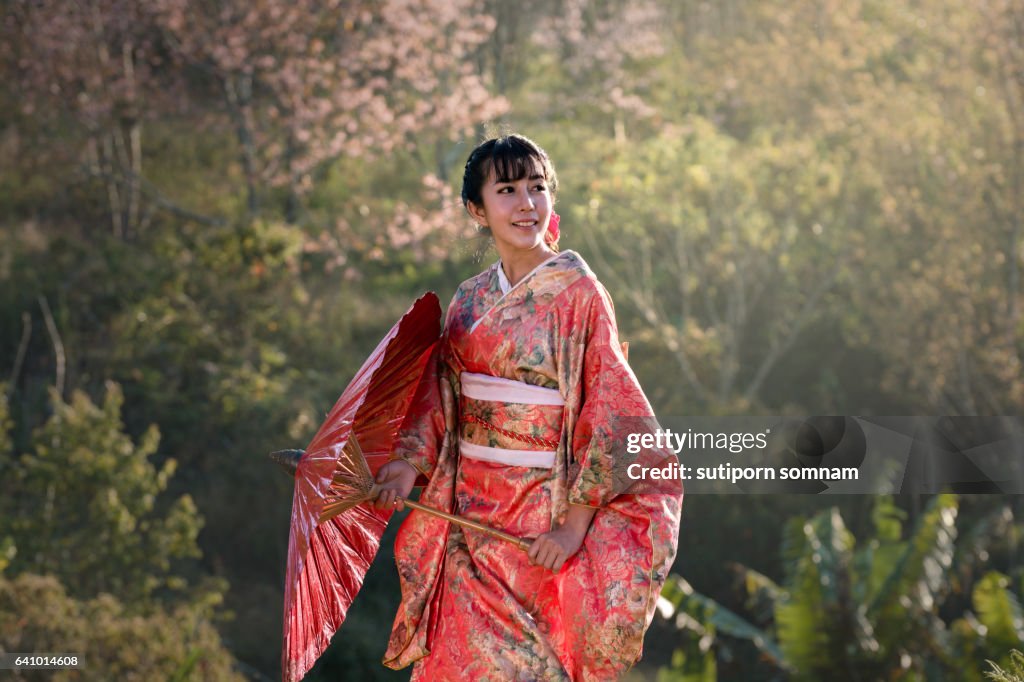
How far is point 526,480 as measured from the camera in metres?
2.89

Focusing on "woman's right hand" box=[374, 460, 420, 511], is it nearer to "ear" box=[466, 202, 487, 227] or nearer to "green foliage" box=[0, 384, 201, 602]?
"ear" box=[466, 202, 487, 227]

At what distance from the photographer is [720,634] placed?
7188 millimetres

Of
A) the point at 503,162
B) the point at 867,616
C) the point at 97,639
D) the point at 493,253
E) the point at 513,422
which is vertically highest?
the point at 503,162

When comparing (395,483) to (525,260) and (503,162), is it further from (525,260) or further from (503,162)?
(503,162)

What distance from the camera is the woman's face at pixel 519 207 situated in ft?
9.64

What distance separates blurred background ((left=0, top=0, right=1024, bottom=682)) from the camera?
7.55m

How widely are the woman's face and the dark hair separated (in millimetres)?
14

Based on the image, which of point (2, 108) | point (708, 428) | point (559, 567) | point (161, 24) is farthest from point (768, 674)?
point (2, 108)

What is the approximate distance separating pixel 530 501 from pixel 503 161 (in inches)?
32.2

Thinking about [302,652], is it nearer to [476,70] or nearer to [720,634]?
[720,634]

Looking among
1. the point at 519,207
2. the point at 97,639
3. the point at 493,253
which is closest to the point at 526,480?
the point at 519,207

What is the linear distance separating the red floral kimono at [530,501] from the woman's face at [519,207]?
0.09 metres
